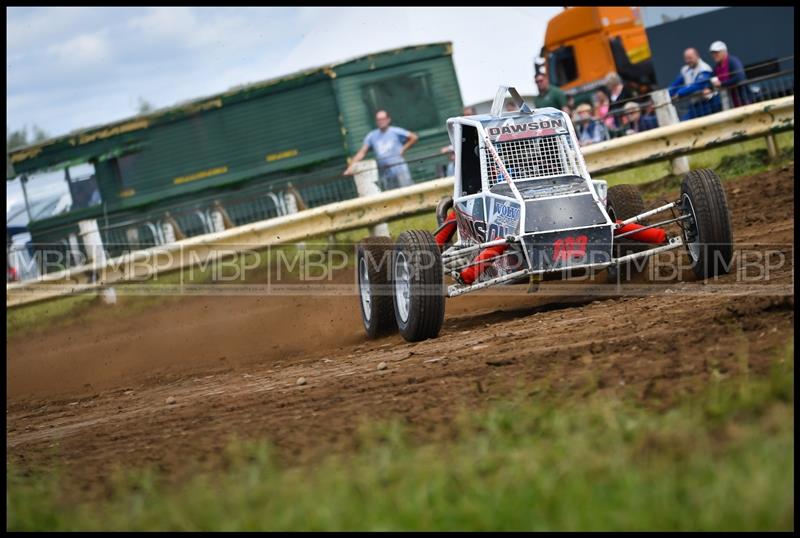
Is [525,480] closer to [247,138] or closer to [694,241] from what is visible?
[694,241]

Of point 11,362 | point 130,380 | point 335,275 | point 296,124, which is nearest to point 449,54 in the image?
point 296,124

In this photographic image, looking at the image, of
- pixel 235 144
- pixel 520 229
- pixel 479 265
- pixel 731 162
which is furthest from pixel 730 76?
pixel 235 144

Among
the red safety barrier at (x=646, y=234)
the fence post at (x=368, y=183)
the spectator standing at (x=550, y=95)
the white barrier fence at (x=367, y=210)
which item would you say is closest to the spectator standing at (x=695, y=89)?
the white barrier fence at (x=367, y=210)

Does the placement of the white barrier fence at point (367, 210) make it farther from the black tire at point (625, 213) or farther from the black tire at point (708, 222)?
the black tire at point (708, 222)

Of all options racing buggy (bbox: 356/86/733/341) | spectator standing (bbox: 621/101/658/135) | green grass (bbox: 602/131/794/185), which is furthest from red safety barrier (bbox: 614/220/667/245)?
spectator standing (bbox: 621/101/658/135)

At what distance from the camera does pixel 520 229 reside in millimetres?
7766

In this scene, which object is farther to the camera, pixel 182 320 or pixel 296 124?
pixel 296 124

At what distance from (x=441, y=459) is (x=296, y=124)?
53.4 feet

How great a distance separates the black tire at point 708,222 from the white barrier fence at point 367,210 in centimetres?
462

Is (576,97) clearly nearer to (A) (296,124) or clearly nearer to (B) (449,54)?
(B) (449,54)

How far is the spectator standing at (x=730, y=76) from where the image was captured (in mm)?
13516

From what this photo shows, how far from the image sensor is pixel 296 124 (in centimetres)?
1997

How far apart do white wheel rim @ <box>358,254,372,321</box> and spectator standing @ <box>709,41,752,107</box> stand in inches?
235

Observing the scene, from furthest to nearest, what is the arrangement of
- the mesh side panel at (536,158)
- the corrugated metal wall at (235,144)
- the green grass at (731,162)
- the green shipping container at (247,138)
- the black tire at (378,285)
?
the corrugated metal wall at (235,144), the green shipping container at (247,138), the green grass at (731,162), the black tire at (378,285), the mesh side panel at (536,158)
